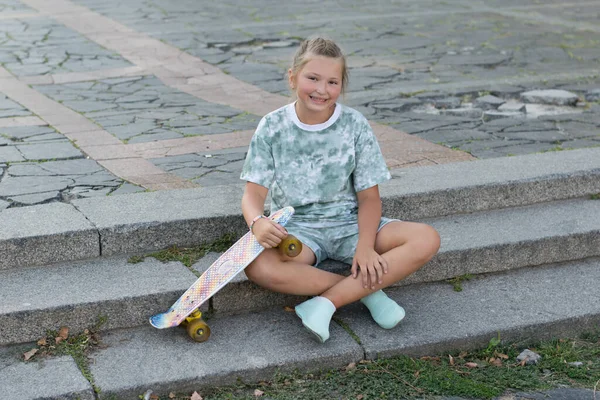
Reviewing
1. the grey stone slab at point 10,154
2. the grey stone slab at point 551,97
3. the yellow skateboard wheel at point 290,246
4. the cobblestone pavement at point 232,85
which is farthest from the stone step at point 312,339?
the grey stone slab at point 551,97

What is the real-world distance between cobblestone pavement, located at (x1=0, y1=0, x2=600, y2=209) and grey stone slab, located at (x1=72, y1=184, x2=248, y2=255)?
1.23ft

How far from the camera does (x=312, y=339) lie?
3123mm

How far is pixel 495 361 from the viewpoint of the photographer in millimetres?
3123

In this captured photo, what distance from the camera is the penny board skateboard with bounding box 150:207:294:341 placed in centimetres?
302

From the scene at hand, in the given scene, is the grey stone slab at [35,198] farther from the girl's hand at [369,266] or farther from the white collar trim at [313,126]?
the girl's hand at [369,266]

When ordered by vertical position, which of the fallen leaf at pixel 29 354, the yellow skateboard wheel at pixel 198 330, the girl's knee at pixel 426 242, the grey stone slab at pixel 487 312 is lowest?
the grey stone slab at pixel 487 312

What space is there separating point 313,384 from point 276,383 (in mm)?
129

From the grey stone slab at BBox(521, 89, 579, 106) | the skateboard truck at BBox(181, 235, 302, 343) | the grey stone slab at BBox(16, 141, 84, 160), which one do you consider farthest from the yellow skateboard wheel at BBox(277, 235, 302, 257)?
the grey stone slab at BBox(521, 89, 579, 106)

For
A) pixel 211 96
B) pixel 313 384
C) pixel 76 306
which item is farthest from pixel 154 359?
pixel 211 96

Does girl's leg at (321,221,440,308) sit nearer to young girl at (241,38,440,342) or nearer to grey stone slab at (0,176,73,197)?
young girl at (241,38,440,342)

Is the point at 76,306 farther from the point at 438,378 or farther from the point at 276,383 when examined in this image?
the point at 438,378

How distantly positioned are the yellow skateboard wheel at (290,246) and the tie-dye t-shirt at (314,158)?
278 millimetres

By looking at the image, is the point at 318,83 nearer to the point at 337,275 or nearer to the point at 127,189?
the point at 337,275

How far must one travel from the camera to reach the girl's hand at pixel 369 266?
310cm
